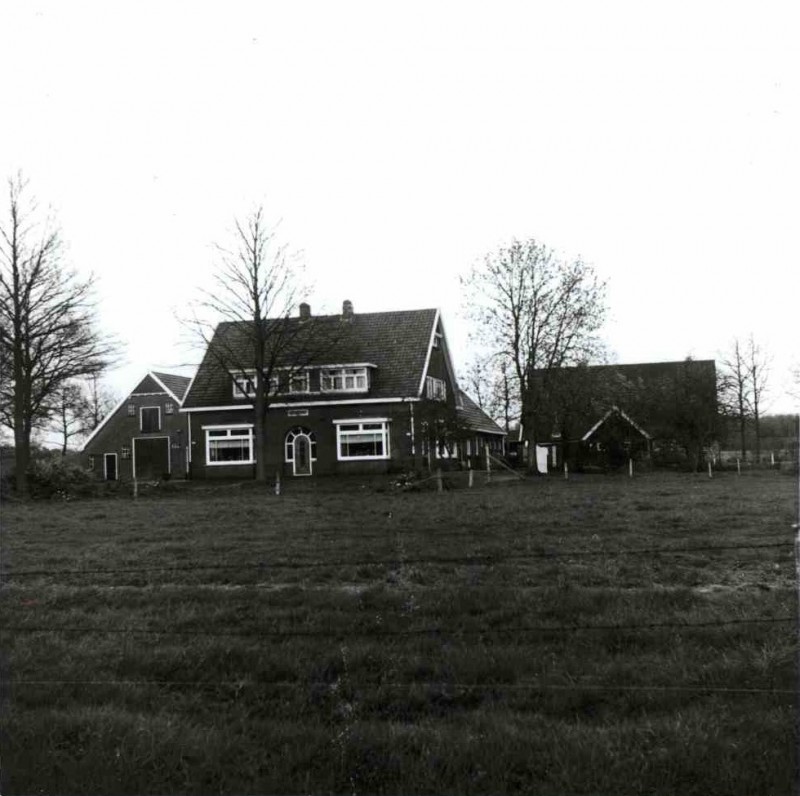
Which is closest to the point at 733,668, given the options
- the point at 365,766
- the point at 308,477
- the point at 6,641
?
the point at 365,766

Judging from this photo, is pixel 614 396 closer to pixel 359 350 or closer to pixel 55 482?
pixel 359 350

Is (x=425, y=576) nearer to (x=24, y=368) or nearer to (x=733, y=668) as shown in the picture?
(x=733, y=668)

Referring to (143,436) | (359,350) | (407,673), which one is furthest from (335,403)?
(407,673)

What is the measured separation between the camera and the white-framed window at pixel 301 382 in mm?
39959

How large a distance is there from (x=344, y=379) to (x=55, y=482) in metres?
16.4

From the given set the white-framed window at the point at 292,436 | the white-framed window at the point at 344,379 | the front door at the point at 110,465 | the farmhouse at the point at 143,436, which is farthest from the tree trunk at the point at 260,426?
the front door at the point at 110,465

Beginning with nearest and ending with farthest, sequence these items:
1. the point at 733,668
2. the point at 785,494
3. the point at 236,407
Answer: the point at 733,668 < the point at 785,494 < the point at 236,407

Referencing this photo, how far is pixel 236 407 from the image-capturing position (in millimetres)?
42375

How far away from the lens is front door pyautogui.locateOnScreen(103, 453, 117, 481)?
5428cm

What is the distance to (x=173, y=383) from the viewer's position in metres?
56.2

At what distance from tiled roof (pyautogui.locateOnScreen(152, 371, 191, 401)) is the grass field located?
45.3 m

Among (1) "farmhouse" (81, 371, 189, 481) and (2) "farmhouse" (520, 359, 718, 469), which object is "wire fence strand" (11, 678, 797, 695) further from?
(1) "farmhouse" (81, 371, 189, 481)

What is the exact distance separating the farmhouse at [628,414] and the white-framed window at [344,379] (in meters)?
9.10

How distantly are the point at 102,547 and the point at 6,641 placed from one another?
241 inches
